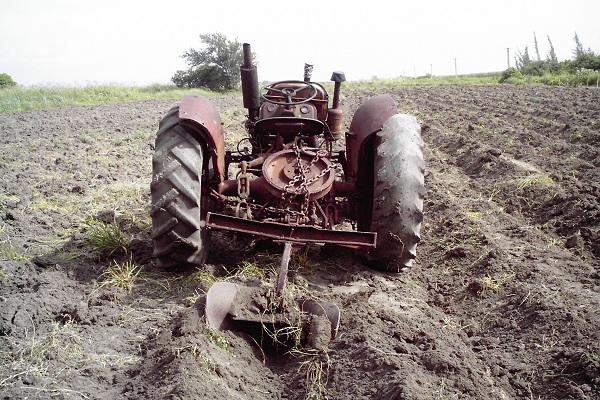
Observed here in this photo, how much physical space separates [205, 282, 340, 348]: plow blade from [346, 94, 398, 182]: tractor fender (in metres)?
1.76

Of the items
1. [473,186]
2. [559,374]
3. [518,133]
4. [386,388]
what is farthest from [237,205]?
[518,133]

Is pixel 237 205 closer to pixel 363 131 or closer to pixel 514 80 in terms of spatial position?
pixel 363 131

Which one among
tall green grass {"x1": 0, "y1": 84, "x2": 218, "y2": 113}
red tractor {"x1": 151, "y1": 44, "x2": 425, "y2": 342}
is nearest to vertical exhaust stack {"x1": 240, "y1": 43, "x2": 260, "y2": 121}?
red tractor {"x1": 151, "y1": 44, "x2": 425, "y2": 342}

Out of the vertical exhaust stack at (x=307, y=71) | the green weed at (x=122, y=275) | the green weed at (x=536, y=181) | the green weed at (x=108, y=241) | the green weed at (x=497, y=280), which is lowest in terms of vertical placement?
the green weed at (x=497, y=280)

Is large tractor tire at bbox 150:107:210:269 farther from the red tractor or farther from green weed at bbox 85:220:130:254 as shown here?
green weed at bbox 85:220:130:254

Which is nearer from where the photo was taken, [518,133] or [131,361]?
[131,361]

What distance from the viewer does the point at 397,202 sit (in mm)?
4207

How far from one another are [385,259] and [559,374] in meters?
1.66

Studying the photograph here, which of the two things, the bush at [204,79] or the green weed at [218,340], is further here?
the bush at [204,79]

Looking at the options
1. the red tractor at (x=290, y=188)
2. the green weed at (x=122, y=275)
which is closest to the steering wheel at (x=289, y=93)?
the red tractor at (x=290, y=188)

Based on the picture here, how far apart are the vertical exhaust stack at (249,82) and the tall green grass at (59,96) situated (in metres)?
15.3

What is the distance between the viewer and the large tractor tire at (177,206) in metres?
4.09

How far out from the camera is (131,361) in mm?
3094

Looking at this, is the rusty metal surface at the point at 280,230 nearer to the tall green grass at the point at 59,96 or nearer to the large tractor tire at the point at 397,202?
the large tractor tire at the point at 397,202
